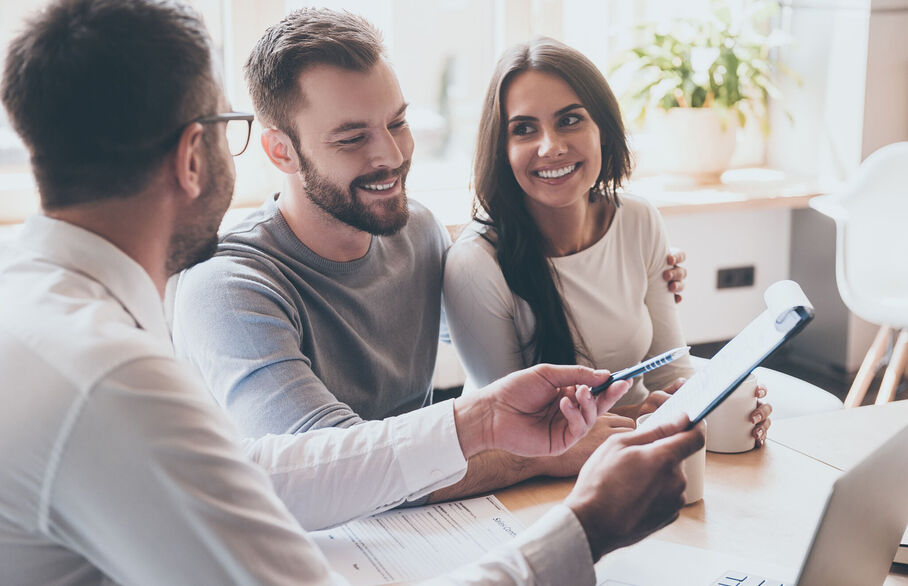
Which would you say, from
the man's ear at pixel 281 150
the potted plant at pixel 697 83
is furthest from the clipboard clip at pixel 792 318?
the potted plant at pixel 697 83

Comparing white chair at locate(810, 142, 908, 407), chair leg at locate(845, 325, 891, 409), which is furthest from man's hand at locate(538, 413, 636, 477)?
chair leg at locate(845, 325, 891, 409)

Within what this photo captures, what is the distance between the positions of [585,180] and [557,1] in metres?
1.81

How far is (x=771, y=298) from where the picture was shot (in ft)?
3.38

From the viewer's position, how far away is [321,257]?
1.57 metres

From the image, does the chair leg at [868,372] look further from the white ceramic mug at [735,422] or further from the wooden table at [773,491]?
the white ceramic mug at [735,422]

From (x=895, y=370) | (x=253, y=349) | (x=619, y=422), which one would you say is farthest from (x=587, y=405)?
(x=895, y=370)

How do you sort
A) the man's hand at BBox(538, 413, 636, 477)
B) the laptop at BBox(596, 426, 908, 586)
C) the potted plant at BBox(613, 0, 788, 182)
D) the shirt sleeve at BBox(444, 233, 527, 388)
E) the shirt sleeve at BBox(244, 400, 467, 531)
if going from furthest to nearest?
the potted plant at BBox(613, 0, 788, 182) < the shirt sleeve at BBox(444, 233, 527, 388) < the man's hand at BBox(538, 413, 636, 477) < the shirt sleeve at BBox(244, 400, 467, 531) < the laptop at BBox(596, 426, 908, 586)

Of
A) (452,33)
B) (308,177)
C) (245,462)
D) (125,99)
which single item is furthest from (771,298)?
(452,33)

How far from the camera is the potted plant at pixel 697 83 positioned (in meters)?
3.41

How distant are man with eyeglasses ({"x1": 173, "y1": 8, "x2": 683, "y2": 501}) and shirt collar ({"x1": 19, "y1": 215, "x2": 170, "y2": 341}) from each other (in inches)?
19.6

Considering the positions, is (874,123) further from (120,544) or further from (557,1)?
(120,544)

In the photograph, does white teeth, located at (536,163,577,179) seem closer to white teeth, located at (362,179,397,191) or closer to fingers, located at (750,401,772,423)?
white teeth, located at (362,179,397,191)

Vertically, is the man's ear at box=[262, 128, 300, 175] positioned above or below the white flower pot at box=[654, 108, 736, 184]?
above

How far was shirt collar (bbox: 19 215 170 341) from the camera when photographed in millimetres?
853
